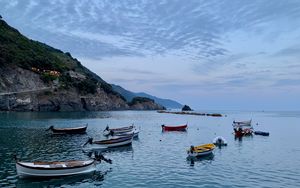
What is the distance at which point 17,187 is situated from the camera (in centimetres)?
2859

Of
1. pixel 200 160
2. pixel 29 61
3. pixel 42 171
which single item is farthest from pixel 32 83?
pixel 42 171

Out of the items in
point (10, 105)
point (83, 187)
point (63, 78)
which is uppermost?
point (63, 78)

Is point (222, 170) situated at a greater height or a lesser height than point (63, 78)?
lesser

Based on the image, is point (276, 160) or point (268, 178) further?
point (276, 160)

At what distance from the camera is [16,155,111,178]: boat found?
3071 centimetres

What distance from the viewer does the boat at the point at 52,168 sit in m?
30.7

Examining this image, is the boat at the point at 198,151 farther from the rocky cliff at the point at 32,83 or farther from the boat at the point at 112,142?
the rocky cliff at the point at 32,83

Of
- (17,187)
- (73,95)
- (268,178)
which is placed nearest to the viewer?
(17,187)

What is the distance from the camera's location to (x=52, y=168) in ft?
103

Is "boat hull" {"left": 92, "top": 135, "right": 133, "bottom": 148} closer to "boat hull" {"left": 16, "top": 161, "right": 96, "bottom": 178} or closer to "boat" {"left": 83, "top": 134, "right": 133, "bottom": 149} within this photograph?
"boat" {"left": 83, "top": 134, "right": 133, "bottom": 149}

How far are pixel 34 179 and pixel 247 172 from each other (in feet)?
76.6

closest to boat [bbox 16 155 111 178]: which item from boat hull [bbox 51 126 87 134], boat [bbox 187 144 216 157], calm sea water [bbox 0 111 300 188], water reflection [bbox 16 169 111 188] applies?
water reflection [bbox 16 169 111 188]

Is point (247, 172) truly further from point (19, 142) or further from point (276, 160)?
point (19, 142)


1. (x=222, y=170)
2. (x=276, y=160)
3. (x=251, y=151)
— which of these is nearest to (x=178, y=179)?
(x=222, y=170)
